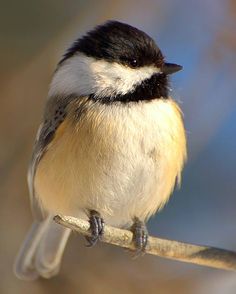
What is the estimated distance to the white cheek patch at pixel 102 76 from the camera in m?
1.72

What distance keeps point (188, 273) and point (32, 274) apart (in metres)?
0.50

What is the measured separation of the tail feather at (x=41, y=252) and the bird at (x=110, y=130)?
0.98 ft

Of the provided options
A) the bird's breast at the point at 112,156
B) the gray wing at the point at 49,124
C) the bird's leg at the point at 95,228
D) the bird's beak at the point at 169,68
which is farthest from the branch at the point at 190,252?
the bird's beak at the point at 169,68

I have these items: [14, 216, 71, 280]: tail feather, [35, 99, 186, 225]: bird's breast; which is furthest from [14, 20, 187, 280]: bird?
[14, 216, 71, 280]: tail feather

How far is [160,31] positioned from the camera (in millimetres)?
2295

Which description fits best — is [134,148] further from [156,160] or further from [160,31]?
[160,31]

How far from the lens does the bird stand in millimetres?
1717

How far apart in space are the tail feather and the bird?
30 cm

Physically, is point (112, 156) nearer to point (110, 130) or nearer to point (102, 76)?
point (110, 130)

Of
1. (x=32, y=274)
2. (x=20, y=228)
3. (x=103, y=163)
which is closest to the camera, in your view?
(x=103, y=163)

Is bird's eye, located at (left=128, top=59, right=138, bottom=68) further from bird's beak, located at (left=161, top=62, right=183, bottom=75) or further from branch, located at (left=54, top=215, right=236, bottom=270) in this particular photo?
branch, located at (left=54, top=215, right=236, bottom=270)

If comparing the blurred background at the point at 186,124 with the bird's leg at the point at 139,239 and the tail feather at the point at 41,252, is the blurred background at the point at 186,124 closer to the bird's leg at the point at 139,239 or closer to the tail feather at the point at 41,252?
the tail feather at the point at 41,252

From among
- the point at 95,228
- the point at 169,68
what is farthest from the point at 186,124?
the point at 95,228

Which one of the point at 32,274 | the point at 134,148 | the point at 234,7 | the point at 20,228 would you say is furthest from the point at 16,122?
the point at 234,7
